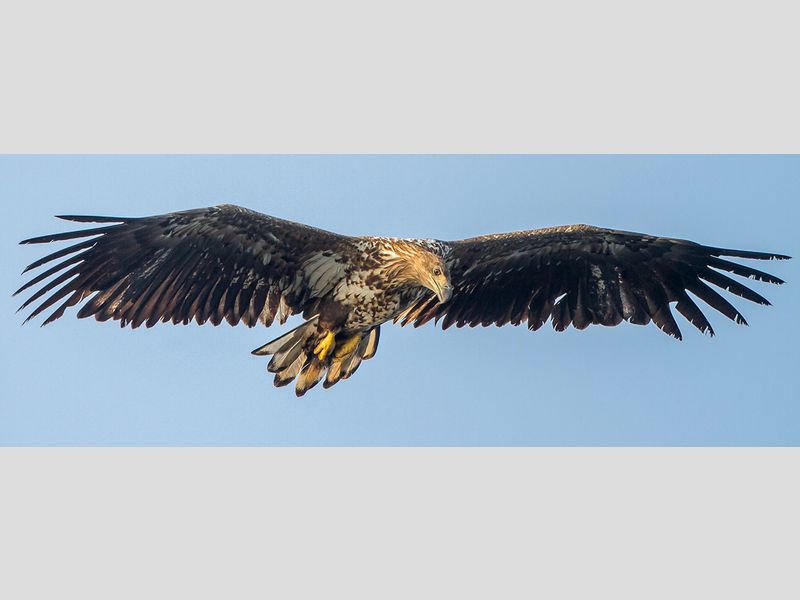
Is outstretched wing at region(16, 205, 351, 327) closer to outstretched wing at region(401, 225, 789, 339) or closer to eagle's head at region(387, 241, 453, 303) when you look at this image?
eagle's head at region(387, 241, 453, 303)

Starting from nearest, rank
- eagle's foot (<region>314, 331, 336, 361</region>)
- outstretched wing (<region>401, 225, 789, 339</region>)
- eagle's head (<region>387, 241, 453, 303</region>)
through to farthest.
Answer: eagle's head (<region>387, 241, 453, 303</region>), eagle's foot (<region>314, 331, 336, 361</region>), outstretched wing (<region>401, 225, 789, 339</region>)

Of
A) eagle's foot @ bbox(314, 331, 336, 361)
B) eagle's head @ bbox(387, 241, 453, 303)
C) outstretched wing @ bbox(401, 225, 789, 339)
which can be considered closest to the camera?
eagle's head @ bbox(387, 241, 453, 303)

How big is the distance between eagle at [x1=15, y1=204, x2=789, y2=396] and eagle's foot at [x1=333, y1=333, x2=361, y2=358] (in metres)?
0.01

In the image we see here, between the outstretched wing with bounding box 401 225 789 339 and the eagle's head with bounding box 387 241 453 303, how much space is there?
71cm

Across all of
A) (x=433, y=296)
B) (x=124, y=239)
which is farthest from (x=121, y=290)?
(x=433, y=296)

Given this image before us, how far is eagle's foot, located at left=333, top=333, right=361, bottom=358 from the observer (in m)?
10.6

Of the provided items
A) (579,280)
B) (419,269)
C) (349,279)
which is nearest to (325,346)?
(349,279)

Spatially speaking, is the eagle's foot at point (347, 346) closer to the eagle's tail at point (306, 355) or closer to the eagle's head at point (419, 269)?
the eagle's tail at point (306, 355)

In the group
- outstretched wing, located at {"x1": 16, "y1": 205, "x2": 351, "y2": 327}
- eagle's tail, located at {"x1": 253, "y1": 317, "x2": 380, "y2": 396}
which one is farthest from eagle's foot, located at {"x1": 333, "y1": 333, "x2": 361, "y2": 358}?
outstretched wing, located at {"x1": 16, "y1": 205, "x2": 351, "y2": 327}

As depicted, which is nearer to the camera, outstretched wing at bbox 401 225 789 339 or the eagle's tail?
the eagle's tail

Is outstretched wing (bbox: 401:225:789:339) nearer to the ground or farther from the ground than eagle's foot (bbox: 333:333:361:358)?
farther from the ground

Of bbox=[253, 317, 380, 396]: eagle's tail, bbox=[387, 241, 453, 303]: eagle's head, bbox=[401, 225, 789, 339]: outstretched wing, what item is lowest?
bbox=[253, 317, 380, 396]: eagle's tail

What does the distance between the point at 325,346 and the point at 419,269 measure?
1245 millimetres

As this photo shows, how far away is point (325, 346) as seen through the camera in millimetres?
10570
